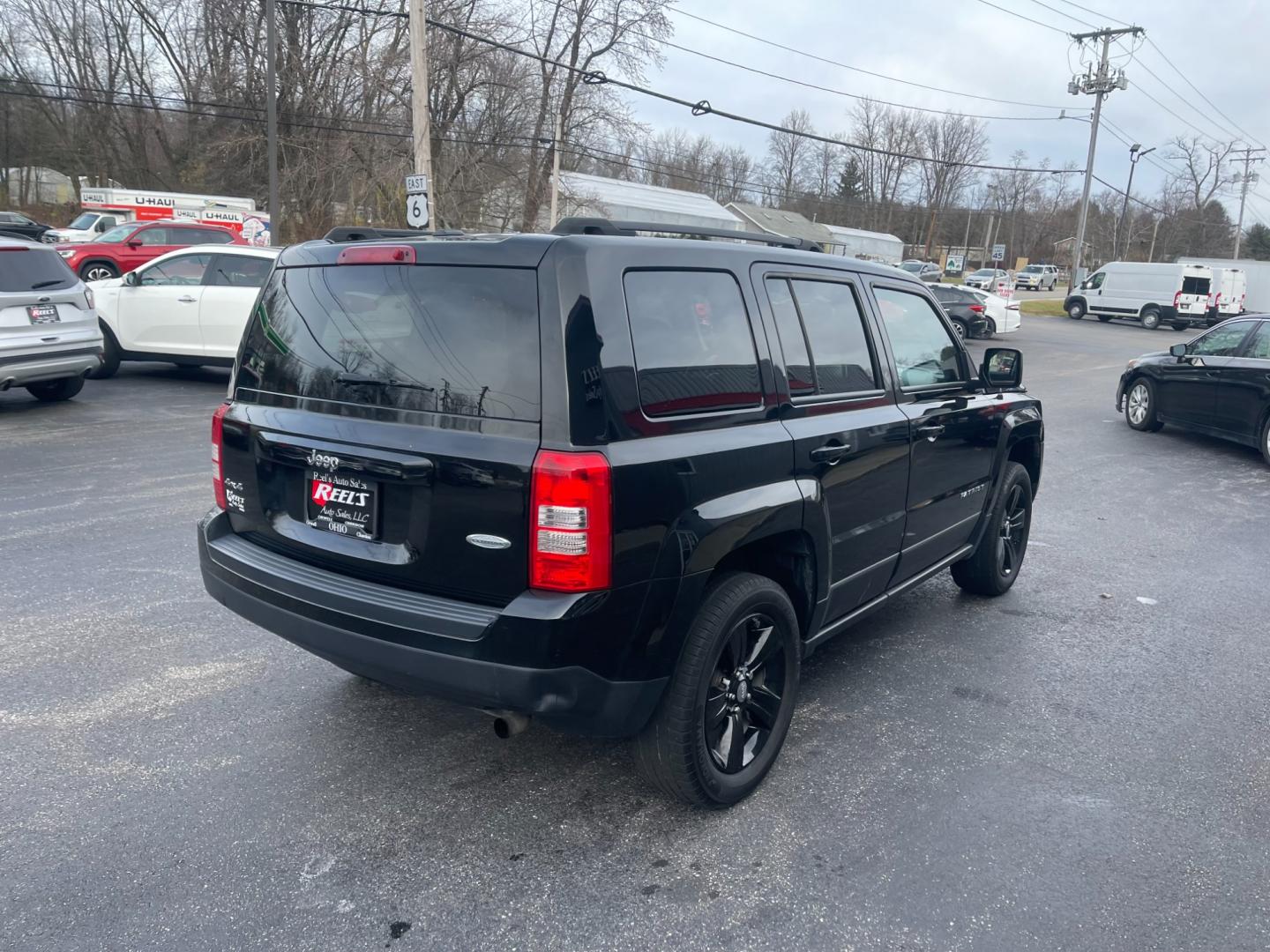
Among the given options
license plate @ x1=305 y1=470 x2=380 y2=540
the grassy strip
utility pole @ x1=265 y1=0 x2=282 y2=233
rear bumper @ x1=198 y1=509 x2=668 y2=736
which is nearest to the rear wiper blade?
license plate @ x1=305 y1=470 x2=380 y2=540

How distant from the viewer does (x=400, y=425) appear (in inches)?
115

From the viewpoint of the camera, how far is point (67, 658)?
4219 mm

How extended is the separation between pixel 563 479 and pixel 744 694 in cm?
121

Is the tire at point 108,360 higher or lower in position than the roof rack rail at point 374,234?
lower

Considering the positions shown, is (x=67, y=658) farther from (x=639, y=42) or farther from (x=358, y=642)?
(x=639, y=42)

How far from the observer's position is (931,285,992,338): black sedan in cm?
2325

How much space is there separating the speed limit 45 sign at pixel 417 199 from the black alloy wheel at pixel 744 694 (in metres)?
12.6

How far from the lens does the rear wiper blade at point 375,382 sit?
2932mm

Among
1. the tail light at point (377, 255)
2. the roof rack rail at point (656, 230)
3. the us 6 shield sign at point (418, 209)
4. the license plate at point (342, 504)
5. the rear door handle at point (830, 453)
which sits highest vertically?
the us 6 shield sign at point (418, 209)

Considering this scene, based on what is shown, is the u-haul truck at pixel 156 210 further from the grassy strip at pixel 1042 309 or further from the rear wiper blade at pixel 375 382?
the grassy strip at pixel 1042 309

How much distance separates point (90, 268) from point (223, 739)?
66.6 ft

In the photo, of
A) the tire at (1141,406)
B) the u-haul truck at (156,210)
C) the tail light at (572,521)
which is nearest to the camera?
the tail light at (572,521)

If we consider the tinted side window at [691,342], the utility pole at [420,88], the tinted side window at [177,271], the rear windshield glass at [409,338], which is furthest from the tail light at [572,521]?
the utility pole at [420,88]

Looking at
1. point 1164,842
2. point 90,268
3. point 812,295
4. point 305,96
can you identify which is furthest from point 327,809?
point 305,96
